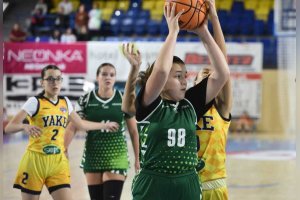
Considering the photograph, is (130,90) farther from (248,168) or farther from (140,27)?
(140,27)

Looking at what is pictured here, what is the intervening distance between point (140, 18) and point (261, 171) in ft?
41.4

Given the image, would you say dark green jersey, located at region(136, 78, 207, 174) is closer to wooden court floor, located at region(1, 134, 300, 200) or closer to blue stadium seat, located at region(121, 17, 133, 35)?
wooden court floor, located at region(1, 134, 300, 200)

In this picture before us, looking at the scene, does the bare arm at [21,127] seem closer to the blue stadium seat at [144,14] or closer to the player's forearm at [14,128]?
the player's forearm at [14,128]

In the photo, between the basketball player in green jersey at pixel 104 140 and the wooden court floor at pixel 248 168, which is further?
the wooden court floor at pixel 248 168

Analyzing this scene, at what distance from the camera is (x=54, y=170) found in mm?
5805

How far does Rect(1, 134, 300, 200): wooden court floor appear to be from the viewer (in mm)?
8844

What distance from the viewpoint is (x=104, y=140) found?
6.51 meters

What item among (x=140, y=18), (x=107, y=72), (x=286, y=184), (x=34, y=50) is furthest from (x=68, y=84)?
(x=107, y=72)

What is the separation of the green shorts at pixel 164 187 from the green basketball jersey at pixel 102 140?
302 cm

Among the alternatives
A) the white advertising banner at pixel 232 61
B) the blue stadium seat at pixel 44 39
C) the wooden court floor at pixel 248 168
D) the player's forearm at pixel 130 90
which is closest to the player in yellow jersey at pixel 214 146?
the player's forearm at pixel 130 90

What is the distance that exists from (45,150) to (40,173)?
228 mm

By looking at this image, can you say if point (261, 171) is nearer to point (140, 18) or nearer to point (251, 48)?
point (251, 48)

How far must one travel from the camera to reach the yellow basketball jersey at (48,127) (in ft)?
19.1

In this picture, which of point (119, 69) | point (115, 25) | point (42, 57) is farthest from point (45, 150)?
point (115, 25)
